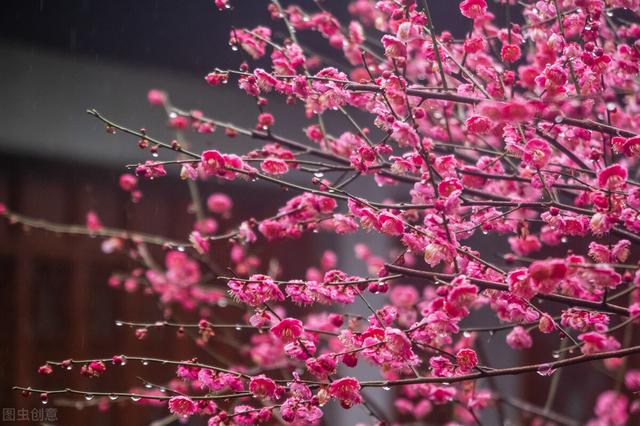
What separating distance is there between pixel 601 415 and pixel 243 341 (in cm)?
193

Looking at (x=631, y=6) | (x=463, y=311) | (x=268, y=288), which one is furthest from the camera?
(x=631, y=6)

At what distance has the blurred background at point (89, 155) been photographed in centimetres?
309

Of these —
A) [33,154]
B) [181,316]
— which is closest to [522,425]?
[181,316]

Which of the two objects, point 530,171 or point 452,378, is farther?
point 530,171

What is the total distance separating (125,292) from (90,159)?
0.72 meters

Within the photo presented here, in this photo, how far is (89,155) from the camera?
338cm

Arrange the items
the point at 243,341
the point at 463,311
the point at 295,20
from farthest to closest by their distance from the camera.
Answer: the point at 243,341 < the point at 295,20 < the point at 463,311

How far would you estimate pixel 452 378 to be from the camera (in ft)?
4.47

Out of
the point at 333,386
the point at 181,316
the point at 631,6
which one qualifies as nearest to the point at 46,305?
the point at 181,316

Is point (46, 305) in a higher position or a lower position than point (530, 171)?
lower

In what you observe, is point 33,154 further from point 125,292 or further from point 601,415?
point 601,415

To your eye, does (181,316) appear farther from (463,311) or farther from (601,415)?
(463,311)

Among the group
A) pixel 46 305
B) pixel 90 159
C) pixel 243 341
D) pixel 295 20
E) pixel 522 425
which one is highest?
pixel 295 20

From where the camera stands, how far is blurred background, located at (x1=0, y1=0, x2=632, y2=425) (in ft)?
10.1
